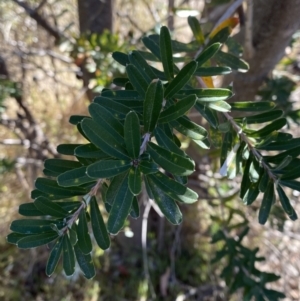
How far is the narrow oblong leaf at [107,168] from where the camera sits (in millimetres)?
333

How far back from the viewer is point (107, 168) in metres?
0.34

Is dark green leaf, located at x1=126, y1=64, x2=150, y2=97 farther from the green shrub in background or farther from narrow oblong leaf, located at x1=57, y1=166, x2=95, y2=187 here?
narrow oblong leaf, located at x1=57, y1=166, x2=95, y2=187

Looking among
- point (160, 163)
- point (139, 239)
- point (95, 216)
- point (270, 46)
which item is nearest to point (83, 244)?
point (95, 216)

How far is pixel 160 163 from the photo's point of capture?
36 centimetres

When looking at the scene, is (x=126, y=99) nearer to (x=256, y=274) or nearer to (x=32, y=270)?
(x=256, y=274)

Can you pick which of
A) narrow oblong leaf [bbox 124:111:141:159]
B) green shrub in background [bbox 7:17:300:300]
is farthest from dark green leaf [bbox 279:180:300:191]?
narrow oblong leaf [bbox 124:111:141:159]

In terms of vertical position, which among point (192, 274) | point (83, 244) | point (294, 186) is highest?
point (294, 186)

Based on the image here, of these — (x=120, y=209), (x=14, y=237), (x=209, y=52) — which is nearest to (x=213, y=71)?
(x=209, y=52)

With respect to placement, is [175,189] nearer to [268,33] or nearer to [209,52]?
[209,52]

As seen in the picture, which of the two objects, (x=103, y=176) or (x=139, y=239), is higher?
(x=103, y=176)

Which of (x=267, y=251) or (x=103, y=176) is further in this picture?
(x=267, y=251)

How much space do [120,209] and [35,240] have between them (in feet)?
0.41

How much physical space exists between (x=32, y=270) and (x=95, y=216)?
1.36 m

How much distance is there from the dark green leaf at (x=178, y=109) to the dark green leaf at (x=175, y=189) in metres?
0.07
